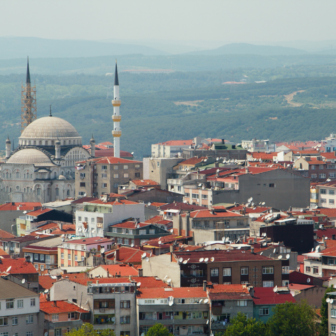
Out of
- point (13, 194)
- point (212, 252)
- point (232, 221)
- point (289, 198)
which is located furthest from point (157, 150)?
point (212, 252)

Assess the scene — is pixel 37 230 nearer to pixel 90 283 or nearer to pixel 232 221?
pixel 232 221

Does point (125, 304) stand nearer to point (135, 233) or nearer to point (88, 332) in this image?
point (88, 332)

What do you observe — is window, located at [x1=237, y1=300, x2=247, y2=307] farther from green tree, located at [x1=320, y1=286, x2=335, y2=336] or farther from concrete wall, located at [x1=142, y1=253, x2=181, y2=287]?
concrete wall, located at [x1=142, y1=253, x2=181, y2=287]

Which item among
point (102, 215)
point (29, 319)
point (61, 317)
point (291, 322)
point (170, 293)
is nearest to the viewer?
point (29, 319)

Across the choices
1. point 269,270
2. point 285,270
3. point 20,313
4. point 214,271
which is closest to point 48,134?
point 285,270

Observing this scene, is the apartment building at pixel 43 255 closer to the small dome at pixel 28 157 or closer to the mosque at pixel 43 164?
the mosque at pixel 43 164

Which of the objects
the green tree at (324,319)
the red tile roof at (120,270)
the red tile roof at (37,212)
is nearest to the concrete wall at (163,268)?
the red tile roof at (120,270)
